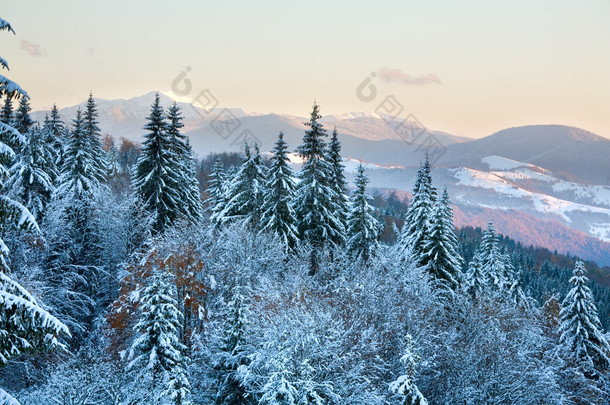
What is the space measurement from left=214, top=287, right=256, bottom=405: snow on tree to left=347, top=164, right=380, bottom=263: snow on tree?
53.2 ft

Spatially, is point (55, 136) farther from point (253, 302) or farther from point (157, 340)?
point (157, 340)

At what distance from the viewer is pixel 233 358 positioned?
16.4 m

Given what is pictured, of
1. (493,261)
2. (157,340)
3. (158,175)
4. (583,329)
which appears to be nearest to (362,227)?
(158,175)

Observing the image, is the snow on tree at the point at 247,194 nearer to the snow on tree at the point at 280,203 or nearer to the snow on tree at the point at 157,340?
the snow on tree at the point at 280,203

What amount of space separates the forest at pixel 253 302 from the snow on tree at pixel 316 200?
0.12 metres

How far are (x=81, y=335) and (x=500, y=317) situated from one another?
2562 cm

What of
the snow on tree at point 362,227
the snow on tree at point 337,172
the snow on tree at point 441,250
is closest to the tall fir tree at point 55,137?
the snow on tree at point 337,172

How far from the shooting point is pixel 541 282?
10581 cm

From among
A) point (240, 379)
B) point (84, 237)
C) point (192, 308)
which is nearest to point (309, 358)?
point (240, 379)

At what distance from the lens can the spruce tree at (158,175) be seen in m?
30.5

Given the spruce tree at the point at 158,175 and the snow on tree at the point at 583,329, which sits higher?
the spruce tree at the point at 158,175

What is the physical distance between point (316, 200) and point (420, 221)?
7970 millimetres

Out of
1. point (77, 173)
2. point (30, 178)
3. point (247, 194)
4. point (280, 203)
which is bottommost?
point (280, 203)

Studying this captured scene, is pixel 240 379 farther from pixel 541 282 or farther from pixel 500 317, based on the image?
pixel 541 282
